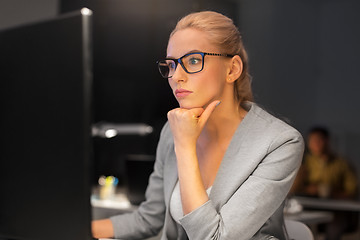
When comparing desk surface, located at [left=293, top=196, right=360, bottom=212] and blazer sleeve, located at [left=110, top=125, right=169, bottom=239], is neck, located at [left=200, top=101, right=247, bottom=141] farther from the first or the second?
desk surface, located at [left=293, top=196, right=360, bottom=212]

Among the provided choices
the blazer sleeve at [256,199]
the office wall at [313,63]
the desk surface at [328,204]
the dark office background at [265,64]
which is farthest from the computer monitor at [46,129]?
→ the office wall at [313,63]

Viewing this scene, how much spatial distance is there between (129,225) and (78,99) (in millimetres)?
900

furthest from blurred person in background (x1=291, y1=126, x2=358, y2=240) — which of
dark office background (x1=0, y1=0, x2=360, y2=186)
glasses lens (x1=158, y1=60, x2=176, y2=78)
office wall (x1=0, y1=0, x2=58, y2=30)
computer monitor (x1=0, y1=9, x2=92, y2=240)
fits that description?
computer monitor (x1=0, y1=9, x2=92, y2=240)

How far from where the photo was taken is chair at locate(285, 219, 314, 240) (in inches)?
62.6

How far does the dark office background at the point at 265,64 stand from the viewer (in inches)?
193

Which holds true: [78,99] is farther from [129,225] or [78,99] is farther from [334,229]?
[334,229]

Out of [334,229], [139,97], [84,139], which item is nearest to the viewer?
[84,139]

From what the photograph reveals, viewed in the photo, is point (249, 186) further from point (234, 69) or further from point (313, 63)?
point (313, 63)

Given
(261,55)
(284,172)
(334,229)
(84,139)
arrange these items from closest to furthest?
(84,139) < (284,172) < (334,229) < (261,55)

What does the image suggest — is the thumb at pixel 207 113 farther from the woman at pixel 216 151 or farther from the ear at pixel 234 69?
the ear at pixel 234 69

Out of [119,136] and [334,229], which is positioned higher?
[119,136]

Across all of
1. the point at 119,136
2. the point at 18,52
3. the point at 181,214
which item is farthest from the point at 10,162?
the point at 119,136

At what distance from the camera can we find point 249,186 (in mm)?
1360

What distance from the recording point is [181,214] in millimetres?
1491
